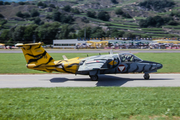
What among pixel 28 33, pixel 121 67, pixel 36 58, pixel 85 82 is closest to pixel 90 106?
pixel 85 82

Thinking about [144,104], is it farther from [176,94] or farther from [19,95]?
[19,95]

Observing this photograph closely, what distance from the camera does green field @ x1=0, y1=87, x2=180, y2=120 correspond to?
8.77 m

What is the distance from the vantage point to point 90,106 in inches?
388

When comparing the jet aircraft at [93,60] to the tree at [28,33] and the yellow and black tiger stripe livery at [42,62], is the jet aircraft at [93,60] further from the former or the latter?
the tree at [28,33]

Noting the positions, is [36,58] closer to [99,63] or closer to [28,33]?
[99,63]

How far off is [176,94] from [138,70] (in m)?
6.89

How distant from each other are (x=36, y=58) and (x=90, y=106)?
34.8ft

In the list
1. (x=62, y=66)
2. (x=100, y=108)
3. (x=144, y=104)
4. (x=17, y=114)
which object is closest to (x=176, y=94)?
(x=144, y=104)

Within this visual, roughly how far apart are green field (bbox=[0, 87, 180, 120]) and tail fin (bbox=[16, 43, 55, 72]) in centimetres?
660

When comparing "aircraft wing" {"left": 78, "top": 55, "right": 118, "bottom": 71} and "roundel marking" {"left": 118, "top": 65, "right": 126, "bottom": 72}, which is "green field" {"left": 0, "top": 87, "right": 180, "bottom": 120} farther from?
"roundel marking" {"left": 118, "top": 65, "right": 126, "bottom": 72}

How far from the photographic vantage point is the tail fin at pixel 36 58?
Result: 18219mm

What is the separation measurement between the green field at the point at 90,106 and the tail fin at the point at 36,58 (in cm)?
660

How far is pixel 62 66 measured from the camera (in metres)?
18.8

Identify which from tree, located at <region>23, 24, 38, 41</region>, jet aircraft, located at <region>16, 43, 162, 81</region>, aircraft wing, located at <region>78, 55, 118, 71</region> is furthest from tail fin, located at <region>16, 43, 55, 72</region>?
tree, located at <region>23, 24, 38, 41</region>
